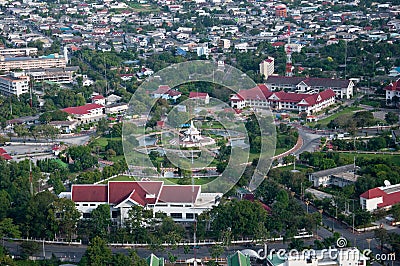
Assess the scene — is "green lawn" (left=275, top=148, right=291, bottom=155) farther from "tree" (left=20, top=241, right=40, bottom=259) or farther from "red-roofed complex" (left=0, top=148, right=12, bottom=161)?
"tree" (left=20, top=241, right=40, bottom=259)

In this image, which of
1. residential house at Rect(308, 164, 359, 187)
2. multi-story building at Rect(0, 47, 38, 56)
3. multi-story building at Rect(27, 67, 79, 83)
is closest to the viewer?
residential house at Rect(308, 164, 359, 187)

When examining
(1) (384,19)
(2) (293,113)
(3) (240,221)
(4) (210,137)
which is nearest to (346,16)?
(1) (384,19)

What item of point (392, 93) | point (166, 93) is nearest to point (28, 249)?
point (166, 93)

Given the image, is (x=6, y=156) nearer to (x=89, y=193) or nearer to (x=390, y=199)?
(x=89, y=193)

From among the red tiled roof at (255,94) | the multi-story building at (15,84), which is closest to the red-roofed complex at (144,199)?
the red tiled roof at (255,94)

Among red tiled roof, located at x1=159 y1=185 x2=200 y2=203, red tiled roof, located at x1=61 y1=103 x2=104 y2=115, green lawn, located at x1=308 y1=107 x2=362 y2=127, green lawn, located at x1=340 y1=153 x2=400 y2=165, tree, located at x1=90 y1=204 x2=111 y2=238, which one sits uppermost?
red tiled roof, located at x1=159 y1=185 x2=200 y2=203

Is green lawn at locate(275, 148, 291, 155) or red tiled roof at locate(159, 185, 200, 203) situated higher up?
red tiled roof at locate(159, 185, 200, 203)

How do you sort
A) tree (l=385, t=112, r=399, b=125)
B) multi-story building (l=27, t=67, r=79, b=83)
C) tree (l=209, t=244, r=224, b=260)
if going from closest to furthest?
tree (l=209, t=244, r=224, b=260)
tree (l=385, t=112, r=399, b=125)
multi-story building (l=27, t=67, r=79, b=83)

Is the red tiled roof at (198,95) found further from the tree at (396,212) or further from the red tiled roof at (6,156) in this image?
the tree at (396,212)

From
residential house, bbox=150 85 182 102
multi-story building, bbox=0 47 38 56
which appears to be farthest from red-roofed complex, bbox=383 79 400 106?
multi-story building, bbox=0 47 38 56
